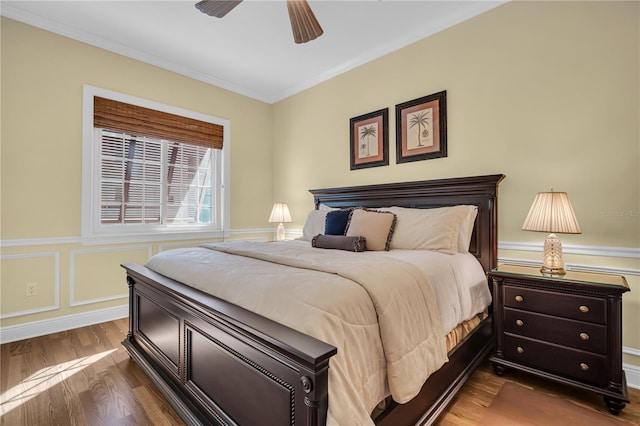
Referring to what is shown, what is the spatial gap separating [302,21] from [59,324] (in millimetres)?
3423

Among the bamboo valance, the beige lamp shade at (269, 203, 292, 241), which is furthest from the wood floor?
the bamboo valance

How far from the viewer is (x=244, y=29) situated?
9.55 feet

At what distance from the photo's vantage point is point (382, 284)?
133 cm

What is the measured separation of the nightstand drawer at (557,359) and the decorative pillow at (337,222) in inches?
57.0

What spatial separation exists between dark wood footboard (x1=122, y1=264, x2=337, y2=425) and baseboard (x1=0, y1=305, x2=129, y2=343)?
135 centimetres

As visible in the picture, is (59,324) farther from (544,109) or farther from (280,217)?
(544,109)

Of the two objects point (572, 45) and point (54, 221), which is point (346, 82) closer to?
point (572, 45)

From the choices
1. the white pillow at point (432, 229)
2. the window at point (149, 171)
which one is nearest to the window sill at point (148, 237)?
the window at point (149, 171)

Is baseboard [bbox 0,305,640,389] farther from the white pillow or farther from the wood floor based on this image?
the white pillow

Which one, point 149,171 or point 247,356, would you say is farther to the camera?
point 149,171

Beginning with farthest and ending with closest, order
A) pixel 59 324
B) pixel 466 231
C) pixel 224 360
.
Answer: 1. pixel 59 324
2. pixel 466 231
3. pixel 224 360

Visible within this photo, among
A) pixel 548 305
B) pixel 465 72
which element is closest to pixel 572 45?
pixel 465 72

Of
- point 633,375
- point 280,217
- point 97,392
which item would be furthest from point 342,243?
point 633,375

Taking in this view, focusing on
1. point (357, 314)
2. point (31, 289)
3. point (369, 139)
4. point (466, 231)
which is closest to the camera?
point (357, 314)
